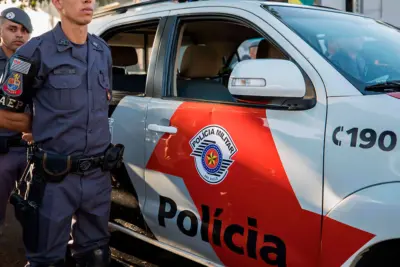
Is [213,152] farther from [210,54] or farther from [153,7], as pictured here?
[210,54]

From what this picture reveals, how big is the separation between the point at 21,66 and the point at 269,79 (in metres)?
1.08

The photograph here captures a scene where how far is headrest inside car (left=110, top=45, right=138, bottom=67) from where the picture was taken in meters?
3.60

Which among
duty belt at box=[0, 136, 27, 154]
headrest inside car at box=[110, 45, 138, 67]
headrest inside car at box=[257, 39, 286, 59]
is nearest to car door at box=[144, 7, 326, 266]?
headrest inside car at box=[257, 39, 286, 59]

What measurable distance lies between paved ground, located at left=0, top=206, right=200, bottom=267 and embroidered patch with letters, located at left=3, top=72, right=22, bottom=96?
1.56 metres

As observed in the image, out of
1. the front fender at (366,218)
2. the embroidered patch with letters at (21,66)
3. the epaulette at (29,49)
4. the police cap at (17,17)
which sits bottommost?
the front fender at (366,218)

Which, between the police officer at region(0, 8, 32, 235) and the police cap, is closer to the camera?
the police officer at region(0, 8, 32, 235)

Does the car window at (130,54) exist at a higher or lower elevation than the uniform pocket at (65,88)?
higher

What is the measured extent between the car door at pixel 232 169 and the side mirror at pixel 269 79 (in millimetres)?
89

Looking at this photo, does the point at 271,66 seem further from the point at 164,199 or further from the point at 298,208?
the point at 164,199

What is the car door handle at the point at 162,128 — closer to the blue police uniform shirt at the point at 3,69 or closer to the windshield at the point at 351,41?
the windshield at the point at 351,41

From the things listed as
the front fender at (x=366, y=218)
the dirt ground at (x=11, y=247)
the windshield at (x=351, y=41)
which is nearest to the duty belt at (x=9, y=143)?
the dirt ground at (x=11, y=247)

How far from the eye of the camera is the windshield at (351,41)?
210 centimetres

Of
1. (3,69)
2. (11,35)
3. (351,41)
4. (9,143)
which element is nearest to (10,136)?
(9,143)

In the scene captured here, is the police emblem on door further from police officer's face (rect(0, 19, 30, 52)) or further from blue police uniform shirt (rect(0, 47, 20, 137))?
police officer's face (rect(0, 19, 30, 52))
